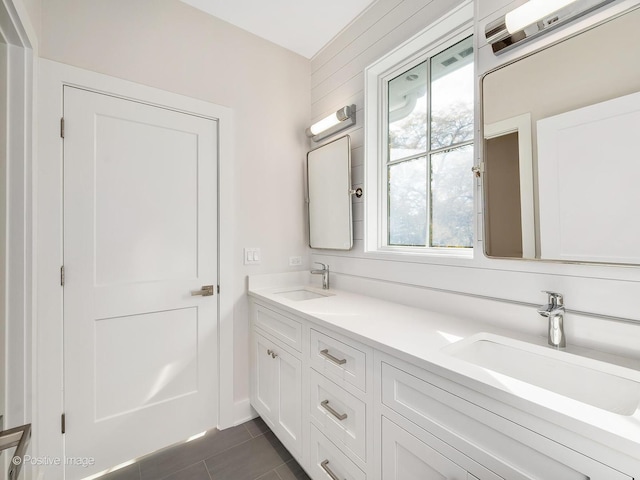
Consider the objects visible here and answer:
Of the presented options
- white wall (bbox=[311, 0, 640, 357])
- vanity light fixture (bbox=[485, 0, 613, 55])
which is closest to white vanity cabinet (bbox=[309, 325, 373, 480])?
white wall (bbox=[311, 0, 640, 357])

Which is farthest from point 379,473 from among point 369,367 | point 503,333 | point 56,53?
point 56,53

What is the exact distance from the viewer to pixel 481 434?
2.48ft

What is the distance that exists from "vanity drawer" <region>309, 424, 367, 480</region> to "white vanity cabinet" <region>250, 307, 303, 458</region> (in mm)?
112

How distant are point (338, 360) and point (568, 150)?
1.17 meters

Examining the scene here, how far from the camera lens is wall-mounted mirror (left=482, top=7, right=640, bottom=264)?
0.91 m

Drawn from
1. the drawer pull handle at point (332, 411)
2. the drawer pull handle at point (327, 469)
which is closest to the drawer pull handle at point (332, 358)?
the drawer pull handle at point (332, 411)

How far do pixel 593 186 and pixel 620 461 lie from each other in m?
0.81

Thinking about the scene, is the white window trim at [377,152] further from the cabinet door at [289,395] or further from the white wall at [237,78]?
the cabinet door at [289,395]

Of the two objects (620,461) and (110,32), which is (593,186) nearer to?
(620,461)

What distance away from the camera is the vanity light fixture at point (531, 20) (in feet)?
3.29

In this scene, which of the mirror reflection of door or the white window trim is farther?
the white window trim

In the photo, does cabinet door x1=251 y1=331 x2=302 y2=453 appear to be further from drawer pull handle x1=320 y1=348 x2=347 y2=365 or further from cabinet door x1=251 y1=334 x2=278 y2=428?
drawer pull handle x1=320 y1=348 x2=347 y2=365

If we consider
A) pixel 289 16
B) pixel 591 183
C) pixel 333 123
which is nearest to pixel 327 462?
pixel 591 183

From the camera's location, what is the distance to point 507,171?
119cm
